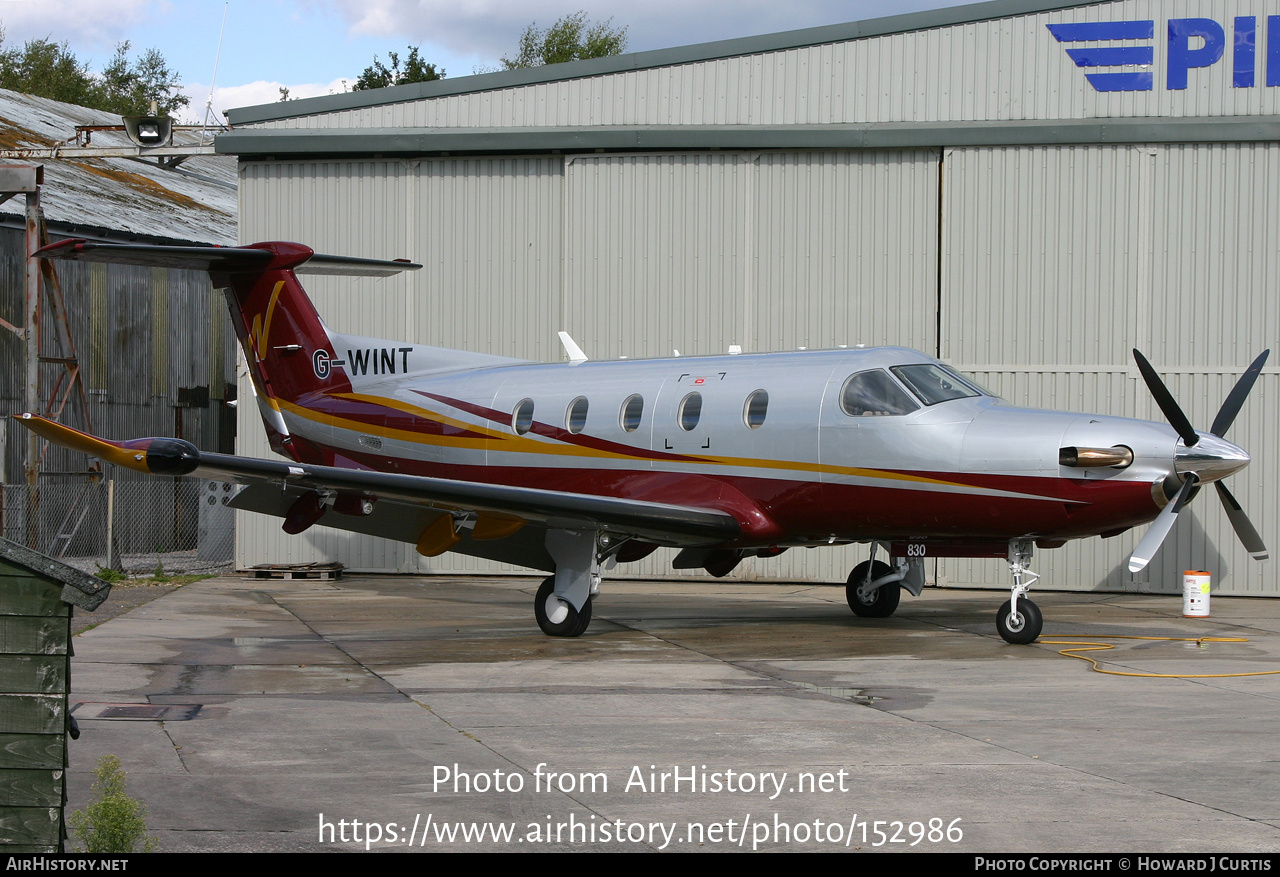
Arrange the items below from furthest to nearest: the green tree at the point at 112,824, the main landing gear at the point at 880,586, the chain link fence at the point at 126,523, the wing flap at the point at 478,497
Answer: the chain link fence at the point at 126,523 → the main landing gear at the point at 880,586 → the wing flap at the point at 478,497 → the green tree at the point at 112,824

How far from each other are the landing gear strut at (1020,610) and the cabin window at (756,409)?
116 inches

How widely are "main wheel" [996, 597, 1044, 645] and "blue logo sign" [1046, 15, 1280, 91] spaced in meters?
10.8

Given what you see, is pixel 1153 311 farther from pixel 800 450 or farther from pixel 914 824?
pixel 914 824

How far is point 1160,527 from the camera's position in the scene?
12.1m

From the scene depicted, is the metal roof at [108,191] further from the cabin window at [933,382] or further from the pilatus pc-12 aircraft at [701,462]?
the cabin window at [933,382]

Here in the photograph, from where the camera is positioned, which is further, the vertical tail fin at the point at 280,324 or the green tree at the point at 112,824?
the vertical tail fin at the point at 280,324

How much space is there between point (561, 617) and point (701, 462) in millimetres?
2331

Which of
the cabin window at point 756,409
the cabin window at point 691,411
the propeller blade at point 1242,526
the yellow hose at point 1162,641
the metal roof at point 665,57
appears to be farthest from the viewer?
the metal roof at point 665,57

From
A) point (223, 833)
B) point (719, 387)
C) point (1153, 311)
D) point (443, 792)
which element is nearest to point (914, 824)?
point (443, 792)

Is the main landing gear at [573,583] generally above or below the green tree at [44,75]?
below

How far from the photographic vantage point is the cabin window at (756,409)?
13664 millimetres

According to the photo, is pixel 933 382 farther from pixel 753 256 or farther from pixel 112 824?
pixel 112 824

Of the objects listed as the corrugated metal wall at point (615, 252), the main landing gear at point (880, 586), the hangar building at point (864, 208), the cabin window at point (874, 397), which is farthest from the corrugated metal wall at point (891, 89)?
the cabin window at point (874, 397)

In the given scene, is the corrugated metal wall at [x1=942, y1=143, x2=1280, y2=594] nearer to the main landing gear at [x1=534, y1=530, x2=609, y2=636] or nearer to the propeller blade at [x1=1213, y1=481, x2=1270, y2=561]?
the propeller blade at [x1=1213, y1=481, x2=1270, y2=561]
